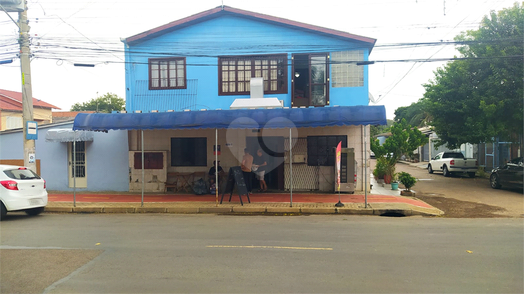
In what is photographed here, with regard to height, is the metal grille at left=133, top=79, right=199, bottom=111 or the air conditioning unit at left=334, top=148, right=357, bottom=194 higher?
the metal grille at left=133, top=79, right=199, bottom=111

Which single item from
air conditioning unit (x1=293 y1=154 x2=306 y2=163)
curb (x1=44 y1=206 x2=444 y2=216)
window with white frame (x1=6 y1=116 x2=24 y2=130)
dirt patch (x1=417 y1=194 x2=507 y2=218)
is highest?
window with white frame (x1=6 y1=116 x2=24 y2=130)

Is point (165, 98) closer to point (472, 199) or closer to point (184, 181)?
point (184, 181)

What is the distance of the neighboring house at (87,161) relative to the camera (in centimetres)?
1500

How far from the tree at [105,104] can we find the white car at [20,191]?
3982cm

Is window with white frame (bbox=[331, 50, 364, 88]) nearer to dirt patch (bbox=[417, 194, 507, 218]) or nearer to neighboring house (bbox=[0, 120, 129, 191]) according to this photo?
dirt patch (bbox=[417, 194, 507, 218])

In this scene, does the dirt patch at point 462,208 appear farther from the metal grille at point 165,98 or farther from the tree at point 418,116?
the tree at point 418,116

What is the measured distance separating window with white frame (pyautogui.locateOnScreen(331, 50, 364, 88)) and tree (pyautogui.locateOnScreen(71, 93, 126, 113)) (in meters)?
39.2

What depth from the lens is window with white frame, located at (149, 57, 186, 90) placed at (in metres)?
15.9

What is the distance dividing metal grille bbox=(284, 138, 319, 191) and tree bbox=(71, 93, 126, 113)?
129 ft

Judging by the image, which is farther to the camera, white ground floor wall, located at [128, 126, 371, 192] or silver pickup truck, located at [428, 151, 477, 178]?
silver pickup truck, located at [428, 151, 477, 178]

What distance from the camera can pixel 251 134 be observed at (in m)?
14.4

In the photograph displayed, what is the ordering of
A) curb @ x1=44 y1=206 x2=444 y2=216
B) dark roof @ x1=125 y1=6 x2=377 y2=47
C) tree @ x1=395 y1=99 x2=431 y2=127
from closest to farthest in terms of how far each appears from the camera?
curb @ x1=44 y1=206 x2=444 y2=216, dark roof @ x1=125 y1=6 x2=377 y2=47, tree @ x1=395 y1=99 x2=431 y2=127

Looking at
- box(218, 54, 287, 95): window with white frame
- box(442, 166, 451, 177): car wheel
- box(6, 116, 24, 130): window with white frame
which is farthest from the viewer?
box(6, 116, 24, 130): window with white frame

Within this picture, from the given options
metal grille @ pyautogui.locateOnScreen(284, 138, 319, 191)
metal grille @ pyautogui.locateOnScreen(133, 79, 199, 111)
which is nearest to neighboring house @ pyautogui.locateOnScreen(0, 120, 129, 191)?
metal grille @ pyautogui.locateOnScreen(133, 79, 199, 111)
